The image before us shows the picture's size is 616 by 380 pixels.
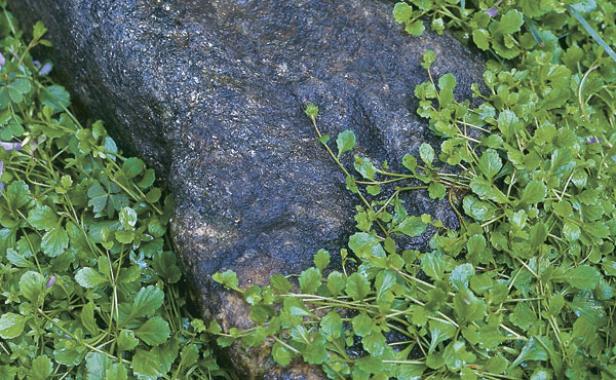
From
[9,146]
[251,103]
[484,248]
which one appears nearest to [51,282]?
[9,146]

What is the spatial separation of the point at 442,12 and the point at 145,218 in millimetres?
1085

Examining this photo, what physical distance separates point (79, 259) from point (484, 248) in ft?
3.57

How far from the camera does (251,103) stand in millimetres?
2129

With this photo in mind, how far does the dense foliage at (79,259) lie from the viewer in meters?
1.93

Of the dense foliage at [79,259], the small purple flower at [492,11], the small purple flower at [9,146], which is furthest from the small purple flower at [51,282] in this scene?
the small purple flower at [492,11]

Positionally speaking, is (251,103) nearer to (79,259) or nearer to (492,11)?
(79,259)

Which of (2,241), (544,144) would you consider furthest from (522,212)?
(2,241)

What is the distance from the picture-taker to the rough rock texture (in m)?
2.00

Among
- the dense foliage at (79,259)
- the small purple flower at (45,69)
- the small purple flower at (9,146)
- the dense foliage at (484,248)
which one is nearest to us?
the dense foliage at (484,248)

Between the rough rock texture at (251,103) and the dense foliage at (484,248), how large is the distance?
0.06m

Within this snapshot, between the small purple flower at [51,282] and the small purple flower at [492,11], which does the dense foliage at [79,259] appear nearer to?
the small purple flower at [51,282]

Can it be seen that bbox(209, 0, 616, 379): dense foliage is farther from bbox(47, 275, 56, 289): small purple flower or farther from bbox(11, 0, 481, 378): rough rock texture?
bbox(47, 275, 56, 289): small purple flower

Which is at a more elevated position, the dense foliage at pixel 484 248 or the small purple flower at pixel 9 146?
the small purple flower at pixel 9 146

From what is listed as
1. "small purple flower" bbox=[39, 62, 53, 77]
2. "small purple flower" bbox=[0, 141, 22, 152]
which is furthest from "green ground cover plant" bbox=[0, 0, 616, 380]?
"small purple flower" bbox=[39, 62, 53, 77]
